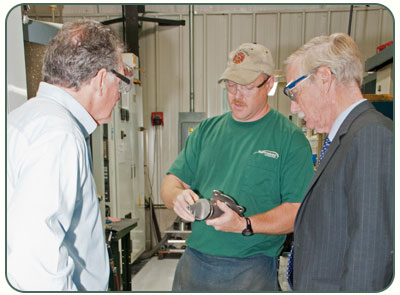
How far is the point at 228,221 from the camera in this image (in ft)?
3.40

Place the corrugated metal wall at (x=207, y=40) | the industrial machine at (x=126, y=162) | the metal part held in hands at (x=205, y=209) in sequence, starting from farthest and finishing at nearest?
the corrugated metal wall at (x=207, y=40) < the industrial machine at (x=126, y=162) < the metal part held in hands at (x=205, y=209)

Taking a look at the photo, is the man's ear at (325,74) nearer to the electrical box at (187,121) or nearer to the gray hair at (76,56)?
the gray hair at (76,56)

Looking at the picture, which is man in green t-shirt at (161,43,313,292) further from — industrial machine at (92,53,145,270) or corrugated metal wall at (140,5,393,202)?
corrugated metal wall at (140,5,393,202)

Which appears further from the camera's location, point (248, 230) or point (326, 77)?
point (248, 230)

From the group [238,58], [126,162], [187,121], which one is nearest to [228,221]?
[238,58]

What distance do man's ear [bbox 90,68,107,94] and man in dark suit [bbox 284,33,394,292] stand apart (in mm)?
587

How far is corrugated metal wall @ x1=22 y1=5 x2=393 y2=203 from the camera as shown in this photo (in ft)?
10.4

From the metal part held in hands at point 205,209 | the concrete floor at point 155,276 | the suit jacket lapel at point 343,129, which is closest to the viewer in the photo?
the suit jacket lapel at point 343,129

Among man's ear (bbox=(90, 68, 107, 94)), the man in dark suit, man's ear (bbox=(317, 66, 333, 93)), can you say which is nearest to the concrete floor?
the man in dark suit

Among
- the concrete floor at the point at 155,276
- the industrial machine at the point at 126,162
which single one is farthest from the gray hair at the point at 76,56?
the concrete floor at the point at 155,276

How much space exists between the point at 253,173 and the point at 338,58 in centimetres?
53

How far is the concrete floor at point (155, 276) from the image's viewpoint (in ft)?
8.52

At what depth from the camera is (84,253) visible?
78cm

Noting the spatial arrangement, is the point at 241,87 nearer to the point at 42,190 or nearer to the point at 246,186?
the point at 246,186
